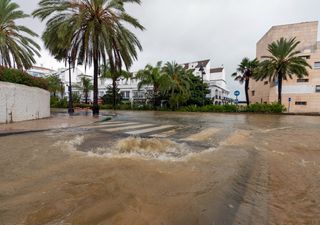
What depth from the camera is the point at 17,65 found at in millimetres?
21281

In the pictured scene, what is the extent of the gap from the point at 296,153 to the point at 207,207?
439 cm

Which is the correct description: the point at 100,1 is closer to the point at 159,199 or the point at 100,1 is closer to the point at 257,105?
the point at 159,199

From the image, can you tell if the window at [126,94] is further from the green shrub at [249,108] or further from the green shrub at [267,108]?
the green shrub at [267,108]

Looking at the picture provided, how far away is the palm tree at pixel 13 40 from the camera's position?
62.7ft

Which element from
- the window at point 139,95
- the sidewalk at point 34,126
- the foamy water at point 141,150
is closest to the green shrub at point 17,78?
the sidewalk at point 34,126

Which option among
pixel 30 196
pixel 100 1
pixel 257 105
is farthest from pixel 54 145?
pixel 257 105

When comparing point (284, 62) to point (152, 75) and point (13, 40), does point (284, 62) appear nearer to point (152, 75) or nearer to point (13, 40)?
point (152, 75)

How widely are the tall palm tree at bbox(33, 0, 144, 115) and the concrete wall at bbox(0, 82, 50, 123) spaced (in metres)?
4.61

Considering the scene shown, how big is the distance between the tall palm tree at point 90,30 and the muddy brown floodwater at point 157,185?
12457 mm

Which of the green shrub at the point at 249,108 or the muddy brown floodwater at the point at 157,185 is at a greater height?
the green shrub at the point at 249,108

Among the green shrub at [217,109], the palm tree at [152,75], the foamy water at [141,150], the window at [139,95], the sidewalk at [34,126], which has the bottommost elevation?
the foamy water at [141,150]

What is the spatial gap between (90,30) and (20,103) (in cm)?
744

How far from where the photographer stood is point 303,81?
38.9 meters

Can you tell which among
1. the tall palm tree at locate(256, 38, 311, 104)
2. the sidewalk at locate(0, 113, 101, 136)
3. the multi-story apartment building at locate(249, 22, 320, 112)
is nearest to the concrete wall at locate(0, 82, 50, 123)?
the sidewalk at locate(0, 113, 101, 136)
